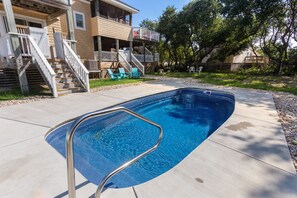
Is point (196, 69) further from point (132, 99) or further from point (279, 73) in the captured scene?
point (132, 99)

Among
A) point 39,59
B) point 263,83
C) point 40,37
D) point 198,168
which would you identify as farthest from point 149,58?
point 198,168

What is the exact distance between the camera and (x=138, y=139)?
3975 mm

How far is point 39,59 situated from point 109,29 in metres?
7.90

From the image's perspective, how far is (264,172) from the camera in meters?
2.17

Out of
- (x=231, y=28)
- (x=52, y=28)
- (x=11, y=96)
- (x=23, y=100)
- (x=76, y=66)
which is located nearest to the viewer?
(x=23, y=100)

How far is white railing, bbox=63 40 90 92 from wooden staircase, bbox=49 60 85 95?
0.63 feet

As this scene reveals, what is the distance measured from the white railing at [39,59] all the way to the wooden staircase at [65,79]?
649 millimetres

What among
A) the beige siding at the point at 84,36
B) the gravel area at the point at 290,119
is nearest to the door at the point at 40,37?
the beige siding at the point at 84,36

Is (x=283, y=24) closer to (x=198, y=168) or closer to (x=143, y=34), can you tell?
(x=143, y=34)

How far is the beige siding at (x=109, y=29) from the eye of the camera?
1220 cm

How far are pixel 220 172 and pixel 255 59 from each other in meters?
26.4

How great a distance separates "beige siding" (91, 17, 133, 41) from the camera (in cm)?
1220

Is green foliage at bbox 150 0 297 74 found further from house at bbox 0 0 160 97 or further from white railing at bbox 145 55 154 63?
house at bbox 0 0 160 97

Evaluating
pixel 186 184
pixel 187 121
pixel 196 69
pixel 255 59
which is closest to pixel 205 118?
pixel 187 121
